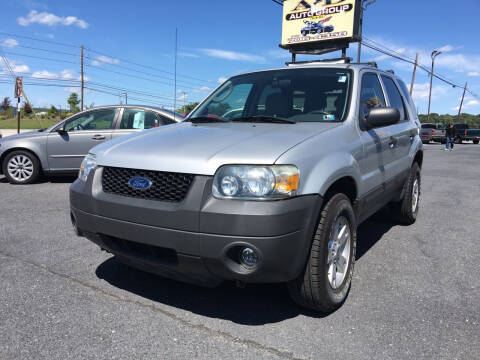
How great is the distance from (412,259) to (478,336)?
4.73 ft

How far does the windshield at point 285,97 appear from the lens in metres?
3.33

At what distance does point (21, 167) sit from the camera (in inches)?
310

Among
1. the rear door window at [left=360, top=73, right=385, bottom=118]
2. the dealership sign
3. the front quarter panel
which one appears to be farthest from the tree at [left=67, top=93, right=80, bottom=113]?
the front quarter panel

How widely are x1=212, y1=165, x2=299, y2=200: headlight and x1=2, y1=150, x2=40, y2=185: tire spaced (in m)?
6.79

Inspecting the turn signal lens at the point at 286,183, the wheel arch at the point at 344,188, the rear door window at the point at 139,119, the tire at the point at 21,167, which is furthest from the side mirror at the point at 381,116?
the tire at the point at 21,167

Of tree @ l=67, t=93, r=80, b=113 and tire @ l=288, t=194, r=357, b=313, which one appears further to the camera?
tree @ l=67, t=93, r=80, b=113

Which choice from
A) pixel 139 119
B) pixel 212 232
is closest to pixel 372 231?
pixel 212 232

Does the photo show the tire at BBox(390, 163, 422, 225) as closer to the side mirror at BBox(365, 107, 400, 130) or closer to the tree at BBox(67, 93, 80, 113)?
the side mirror at BBox(365, 107, 400, 130)

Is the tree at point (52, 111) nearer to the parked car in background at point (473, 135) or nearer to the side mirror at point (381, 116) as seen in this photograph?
the parked car in background at point (473, 135)

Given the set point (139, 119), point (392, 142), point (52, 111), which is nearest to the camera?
point (392, 142)

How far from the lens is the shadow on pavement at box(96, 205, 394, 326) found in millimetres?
2732

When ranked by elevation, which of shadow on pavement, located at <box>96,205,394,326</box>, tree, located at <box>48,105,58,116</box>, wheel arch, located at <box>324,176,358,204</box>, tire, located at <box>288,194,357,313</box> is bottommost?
shadow on pavement, located at <box>96,205,394,326</box>

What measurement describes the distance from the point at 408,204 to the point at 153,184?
140 inches

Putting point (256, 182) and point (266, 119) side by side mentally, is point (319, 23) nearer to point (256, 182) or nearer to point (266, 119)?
point (266, 119)
